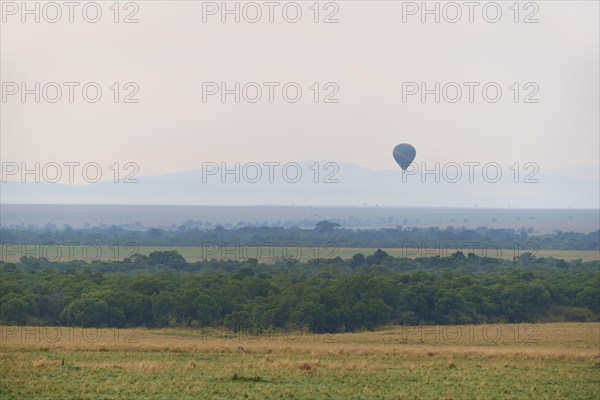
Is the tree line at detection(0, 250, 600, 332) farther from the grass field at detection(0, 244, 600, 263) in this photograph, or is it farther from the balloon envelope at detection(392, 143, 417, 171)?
the grass field at detection(0, 244, 600, 263)

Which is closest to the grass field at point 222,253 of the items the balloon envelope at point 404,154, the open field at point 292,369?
the balloon envelope at point 404,154

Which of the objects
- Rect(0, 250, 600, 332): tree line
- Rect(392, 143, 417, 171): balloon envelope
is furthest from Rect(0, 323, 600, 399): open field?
Rect(392, 143, 417, 171): balloon envelope

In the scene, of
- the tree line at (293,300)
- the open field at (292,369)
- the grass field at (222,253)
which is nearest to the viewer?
the open field at (292,369)

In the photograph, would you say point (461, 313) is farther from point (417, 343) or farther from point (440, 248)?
point (440, 248)

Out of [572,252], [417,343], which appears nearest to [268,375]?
[417,343]

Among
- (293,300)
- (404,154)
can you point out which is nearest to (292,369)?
(293,300)

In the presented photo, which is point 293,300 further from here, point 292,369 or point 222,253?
point 222,253

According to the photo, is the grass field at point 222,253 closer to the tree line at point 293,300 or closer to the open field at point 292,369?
the tree line at point 293,300
